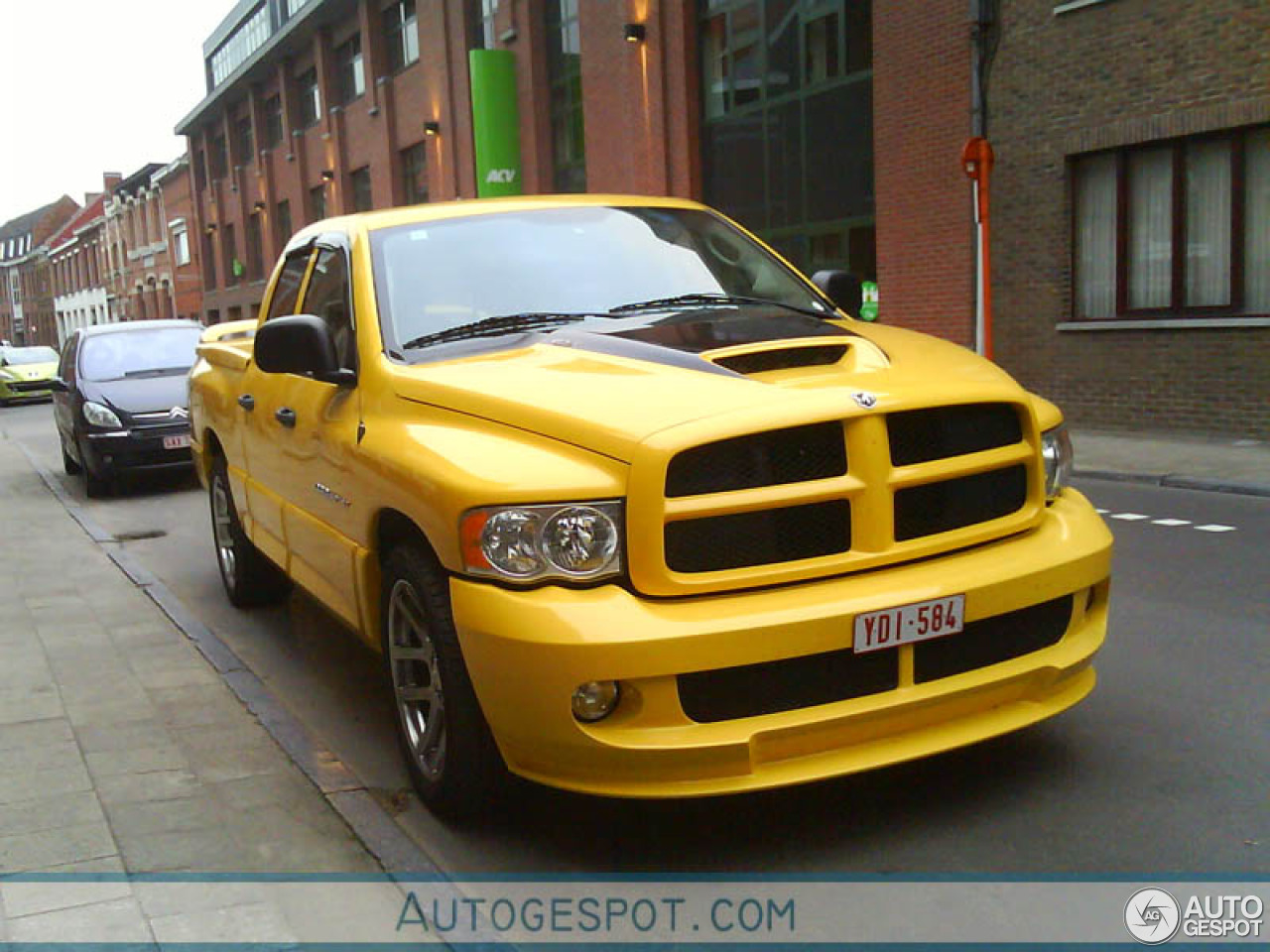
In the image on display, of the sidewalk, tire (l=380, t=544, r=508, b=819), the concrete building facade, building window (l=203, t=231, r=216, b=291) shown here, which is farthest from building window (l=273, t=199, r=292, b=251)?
tire (l=380, t=544, r=508, b=819)

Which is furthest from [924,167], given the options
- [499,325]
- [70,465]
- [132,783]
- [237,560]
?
[132,783]

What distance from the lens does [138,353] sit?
43.6 ft

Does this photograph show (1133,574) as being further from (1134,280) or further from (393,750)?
(1134,280)

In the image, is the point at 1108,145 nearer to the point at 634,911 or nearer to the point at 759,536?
the point at 759,536

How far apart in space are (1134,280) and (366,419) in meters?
11.4

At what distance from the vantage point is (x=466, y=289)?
4473 mm

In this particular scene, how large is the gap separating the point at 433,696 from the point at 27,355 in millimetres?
34424

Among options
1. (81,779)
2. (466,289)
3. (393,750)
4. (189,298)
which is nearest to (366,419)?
(466,289)

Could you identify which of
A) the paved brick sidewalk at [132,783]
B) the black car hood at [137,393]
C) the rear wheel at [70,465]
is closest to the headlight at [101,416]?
the black car hood at [137,393]

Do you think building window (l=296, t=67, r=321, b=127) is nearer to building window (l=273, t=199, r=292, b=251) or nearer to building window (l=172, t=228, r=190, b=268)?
building window (l=273, t=199, r=292, b=251)

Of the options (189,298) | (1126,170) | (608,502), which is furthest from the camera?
(189,298)

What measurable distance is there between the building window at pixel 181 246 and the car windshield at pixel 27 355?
918 inches

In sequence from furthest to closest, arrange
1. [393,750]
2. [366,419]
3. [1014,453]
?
[393,750] < [366,419] < [1014,453]

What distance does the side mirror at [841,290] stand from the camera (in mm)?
5297
